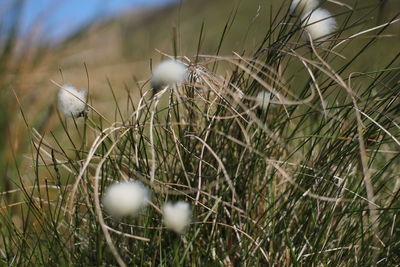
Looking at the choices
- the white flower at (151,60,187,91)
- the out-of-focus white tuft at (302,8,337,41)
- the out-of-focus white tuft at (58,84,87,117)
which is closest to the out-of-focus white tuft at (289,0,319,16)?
the out-of-focus white tuft at (302,8,337,41)

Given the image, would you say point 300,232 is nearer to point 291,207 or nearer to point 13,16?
point 291,207

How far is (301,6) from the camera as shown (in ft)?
3.38

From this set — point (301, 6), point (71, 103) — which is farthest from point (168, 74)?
point (301, 6)

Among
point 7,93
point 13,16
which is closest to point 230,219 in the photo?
point 7,93

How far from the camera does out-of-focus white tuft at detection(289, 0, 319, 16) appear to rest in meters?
1.02

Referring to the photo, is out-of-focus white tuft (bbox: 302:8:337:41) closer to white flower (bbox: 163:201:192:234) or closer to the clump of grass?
the clump of grass

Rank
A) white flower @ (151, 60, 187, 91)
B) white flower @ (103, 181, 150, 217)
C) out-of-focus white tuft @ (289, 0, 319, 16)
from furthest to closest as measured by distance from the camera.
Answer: out-of-focus white tuft @ (289, 0, 319, 16) → white flower @ (151, 60, 187, 91) → white flower @ (103, 181, 150, 217)

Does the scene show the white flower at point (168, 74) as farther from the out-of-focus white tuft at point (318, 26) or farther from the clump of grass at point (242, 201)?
the out-of-focus white tuft at point (318, 26)

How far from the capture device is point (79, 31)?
105 inches

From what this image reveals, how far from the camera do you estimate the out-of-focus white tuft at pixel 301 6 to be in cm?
102

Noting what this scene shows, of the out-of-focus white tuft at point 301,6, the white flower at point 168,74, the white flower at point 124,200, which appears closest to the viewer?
the white flower at point 124,200

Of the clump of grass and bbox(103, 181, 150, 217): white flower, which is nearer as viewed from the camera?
bbox(103, 181, 150, 217): white flower

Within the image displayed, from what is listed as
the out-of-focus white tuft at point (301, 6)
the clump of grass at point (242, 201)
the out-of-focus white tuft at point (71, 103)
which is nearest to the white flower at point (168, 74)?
the clump of grass at point (242, 201)

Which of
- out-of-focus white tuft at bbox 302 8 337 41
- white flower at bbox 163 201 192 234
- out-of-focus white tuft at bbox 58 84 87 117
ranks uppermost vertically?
out-of-focus white tuft at bbox 302 8 337 41
